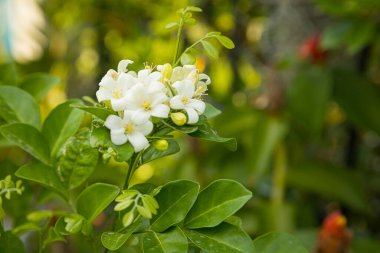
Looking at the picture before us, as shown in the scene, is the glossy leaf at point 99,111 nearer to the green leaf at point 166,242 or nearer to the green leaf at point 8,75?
the green leaf at point 166,242

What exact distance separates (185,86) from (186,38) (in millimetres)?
1475

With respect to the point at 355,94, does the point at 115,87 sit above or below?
above

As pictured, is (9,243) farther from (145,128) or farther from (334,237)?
(334,237)

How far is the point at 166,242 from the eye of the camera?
53 cm

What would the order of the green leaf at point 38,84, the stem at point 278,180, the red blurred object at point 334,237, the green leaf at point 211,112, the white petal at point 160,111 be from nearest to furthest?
1. the white petal at point 160,111
2. the green leaf at point 211,112
3. the green leaf at point 38,84
4. the red blurred object at point 334,237
5. the stem at point 278,180

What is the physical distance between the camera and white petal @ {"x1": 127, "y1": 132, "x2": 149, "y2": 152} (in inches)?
20.4

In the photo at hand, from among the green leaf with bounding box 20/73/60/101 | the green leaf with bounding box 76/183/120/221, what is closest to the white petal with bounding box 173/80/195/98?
the green leaf with bounding box 76/183/120/221

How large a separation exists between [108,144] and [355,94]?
1150 millimetres

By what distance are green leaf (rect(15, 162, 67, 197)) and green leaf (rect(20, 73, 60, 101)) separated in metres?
0.21

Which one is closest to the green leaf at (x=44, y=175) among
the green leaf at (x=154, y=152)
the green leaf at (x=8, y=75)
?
the green leaf at (x=154, y=152)

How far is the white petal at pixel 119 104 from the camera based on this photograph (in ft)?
1.70

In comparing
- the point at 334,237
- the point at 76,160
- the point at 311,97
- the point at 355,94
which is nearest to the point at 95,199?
the point at 76,160

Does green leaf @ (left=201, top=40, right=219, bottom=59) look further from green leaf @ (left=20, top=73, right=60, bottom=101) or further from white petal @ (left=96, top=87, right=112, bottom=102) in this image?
green leaf @ (left=20, top=73, right=60, bottom=101)

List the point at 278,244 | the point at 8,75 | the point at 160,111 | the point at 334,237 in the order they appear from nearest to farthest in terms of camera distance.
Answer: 1. the point at 160,111
2. the point at 278,244
3. the point at 8,75
4. the point at 334,237
